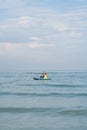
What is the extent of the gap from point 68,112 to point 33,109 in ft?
8.70

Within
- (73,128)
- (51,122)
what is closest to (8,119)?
(51,122)

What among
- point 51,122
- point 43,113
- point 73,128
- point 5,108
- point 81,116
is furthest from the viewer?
point 5,108

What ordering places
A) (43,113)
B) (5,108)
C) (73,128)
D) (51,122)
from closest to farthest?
1. (73,128)
2. (51,122)
3. (43,113)
4. (5,108)

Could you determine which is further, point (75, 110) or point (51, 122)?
point (75, 110)

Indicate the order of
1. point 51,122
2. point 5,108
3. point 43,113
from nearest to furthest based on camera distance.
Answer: point 51,122
point 43,113
point 5,108

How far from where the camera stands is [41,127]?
1332cm

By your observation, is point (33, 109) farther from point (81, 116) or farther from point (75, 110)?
point (81, 116)

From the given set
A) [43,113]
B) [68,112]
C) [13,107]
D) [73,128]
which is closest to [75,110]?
[68,112]

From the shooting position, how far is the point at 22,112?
60.3ft

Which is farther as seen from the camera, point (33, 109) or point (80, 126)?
point (33, 109)

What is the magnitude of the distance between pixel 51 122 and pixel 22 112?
164 inches

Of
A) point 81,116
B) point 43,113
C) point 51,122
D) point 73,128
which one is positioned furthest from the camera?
point 43,113

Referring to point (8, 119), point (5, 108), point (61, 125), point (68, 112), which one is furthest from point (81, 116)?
point (5, 108)

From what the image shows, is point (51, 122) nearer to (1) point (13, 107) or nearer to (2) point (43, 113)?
(2) point (43, 113)
